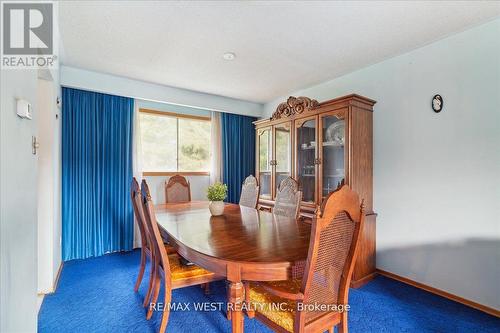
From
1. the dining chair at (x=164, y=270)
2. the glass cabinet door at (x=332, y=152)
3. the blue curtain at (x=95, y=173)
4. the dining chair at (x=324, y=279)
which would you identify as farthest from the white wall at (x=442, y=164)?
the blue curtain at (x=95, y=173)

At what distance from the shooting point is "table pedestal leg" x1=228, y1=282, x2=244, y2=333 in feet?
4.28

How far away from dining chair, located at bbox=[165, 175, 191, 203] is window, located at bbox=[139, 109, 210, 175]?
40 cm

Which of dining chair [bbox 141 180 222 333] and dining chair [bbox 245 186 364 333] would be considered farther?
dining chair [bbox 141 180 222 333]

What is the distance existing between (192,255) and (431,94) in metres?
2.66

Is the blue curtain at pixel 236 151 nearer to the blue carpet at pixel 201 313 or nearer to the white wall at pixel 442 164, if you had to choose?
the blue carpet at pixel 201 313

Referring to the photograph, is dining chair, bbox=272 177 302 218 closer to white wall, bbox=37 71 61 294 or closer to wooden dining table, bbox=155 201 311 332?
wooden dining table, bbox=155 201 311 332

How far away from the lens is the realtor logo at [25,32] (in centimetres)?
122

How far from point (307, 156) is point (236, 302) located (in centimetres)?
226

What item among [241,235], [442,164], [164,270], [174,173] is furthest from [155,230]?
[442,164]

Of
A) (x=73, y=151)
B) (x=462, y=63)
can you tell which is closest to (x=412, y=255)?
(x=462, y=63)

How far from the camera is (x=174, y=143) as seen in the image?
4078 millimetres

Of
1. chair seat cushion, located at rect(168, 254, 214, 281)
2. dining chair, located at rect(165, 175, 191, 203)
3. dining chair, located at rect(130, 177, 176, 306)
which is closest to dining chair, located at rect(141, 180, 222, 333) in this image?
chair seat cushion, located at rect(168, 254, 214, 281)

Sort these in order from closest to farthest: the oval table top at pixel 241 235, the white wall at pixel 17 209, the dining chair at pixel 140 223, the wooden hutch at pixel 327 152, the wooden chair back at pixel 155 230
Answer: the white wall at pixel 17 209, the oval table top at pixel 241 235, the wooden chair back at pixel 155 230, the dining chair at pixel 140 223, the wooden hutch at pixel 327 152

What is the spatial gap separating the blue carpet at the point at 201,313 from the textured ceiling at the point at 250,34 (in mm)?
2407
